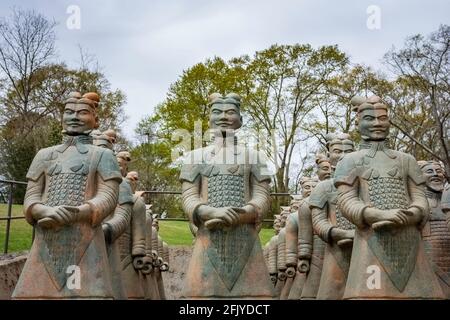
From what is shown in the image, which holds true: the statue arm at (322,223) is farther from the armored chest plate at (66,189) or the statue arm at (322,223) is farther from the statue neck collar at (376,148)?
the armored chest plate at (66,189)

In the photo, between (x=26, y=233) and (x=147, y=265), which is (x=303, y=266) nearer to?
(x=147, y=265)

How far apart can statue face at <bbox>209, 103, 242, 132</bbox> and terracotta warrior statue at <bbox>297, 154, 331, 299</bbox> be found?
162 centimetres

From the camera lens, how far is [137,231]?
8.09 meters

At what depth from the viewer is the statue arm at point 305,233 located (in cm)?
765

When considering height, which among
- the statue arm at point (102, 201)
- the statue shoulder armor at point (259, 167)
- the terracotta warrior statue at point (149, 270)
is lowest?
the terracotta warrior statue at point (149, 270)

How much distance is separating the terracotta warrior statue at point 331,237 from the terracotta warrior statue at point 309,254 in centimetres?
33

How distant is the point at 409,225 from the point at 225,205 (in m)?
1.65

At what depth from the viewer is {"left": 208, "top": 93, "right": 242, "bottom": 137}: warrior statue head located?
662cm

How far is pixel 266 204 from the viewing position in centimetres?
638

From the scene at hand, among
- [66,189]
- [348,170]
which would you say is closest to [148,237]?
[66,189]

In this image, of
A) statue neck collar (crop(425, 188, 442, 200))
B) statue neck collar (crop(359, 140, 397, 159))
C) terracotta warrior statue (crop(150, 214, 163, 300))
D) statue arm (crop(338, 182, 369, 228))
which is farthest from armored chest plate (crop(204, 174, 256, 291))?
terracotta warrior statue (crop(150, 214, 163, 300))

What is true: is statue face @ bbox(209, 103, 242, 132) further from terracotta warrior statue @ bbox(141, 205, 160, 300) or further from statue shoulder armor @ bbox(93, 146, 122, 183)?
terracotta warrior statue @ bbox(141, 205, 160, 300)

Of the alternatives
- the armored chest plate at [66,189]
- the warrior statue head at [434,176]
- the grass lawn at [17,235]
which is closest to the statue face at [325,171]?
the warrior statue head at [434,176]

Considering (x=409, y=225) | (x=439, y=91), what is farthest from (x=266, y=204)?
(x=439, y=91)
